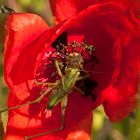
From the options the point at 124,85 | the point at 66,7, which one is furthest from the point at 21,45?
the point at 124,85

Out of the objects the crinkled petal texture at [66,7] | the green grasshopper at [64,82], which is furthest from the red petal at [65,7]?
the green grasshopper at [64,82]

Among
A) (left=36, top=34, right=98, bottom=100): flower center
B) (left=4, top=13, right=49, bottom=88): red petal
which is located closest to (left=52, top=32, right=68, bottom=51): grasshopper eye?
(left=36, top=34, right=98, bottom=100): flower center

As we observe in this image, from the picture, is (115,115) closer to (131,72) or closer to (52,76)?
(131,72)

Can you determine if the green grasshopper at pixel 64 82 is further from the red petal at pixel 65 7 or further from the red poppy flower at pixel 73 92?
the red petal at pixel 65 7

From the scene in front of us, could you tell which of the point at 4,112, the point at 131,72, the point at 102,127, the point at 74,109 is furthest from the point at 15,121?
the point at 102,127

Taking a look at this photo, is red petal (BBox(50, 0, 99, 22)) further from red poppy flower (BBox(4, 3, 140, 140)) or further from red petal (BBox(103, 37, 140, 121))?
red petal (BBox(103, 37, 140, 121))
